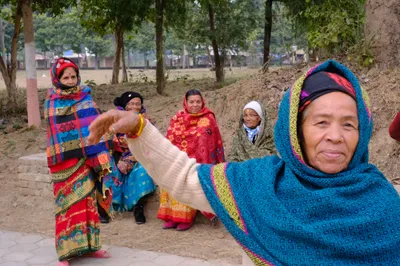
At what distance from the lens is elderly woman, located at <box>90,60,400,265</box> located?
62.6 inches

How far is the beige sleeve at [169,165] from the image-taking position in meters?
1.80

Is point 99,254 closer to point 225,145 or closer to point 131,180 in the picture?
point 131,180

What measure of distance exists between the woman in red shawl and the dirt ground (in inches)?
6.1

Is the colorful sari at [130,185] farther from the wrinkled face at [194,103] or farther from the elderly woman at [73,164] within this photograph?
the elderly woman at [73,164]

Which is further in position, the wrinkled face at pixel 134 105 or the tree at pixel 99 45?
the tree at pixel 99 45

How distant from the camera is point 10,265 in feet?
16.1

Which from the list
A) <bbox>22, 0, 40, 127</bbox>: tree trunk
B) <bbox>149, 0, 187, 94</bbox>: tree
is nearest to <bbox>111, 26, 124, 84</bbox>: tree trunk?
<bbox>149, 0, 187, 94</bbox>: tree

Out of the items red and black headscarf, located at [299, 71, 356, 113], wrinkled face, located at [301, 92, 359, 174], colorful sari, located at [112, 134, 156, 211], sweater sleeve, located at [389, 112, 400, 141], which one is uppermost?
red and black headscarf, located at [299, 71, 356, 113]

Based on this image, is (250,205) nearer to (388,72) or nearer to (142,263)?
(142,263)

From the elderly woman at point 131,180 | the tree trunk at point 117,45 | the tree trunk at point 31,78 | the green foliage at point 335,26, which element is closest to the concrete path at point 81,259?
the elderly woman at point 131,180

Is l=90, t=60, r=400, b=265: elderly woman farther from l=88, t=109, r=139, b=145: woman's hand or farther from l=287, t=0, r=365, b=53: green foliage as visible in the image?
l=287, t=0, r=365, b=53: green foliage

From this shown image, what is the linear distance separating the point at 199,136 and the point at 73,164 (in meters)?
1.60

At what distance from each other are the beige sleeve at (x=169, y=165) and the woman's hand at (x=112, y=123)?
0.09 meters

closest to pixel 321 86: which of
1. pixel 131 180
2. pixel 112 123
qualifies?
pixel 112 123
